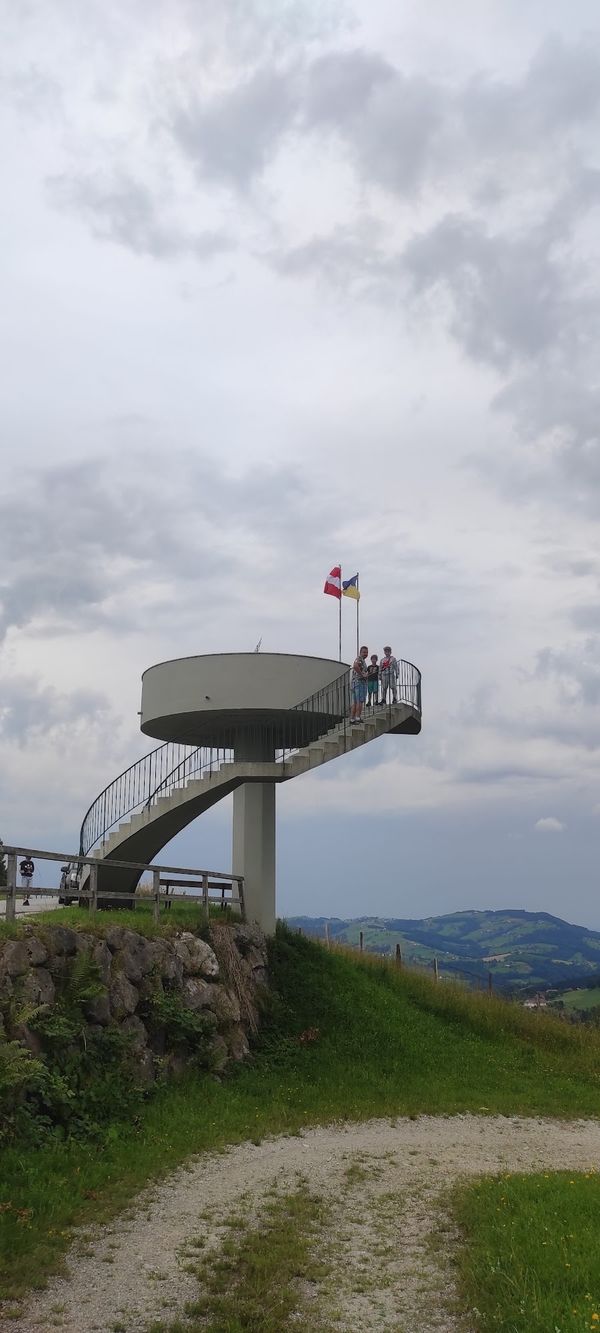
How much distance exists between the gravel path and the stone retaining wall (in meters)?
2.81

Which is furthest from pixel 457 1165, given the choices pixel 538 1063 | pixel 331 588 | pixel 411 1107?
pixel 331 588

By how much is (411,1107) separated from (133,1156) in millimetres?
6645

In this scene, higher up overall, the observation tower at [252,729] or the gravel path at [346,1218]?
the observation tower at [252,729]

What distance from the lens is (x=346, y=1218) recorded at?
36.1 ft

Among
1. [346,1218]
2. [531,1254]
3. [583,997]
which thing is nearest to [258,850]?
[346,1218]

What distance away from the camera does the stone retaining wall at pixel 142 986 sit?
44.7 feet

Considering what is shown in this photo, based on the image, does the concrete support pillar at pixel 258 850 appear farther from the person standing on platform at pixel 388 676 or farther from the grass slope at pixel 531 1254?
the grass slope at pixel 531 1254

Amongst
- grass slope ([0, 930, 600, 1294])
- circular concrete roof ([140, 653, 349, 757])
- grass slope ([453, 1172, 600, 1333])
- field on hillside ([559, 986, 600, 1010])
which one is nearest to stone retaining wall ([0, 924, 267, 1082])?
grass slope ([0, 930, 600, 1294])

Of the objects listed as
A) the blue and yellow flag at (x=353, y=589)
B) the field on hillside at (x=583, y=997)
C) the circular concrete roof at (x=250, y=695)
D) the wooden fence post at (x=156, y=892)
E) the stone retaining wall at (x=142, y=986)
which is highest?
the blue and yellow flag at (x=353, y=589)

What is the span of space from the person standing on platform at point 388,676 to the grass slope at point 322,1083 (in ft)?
22.7

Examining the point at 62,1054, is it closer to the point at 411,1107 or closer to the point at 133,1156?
the point at 133,1156

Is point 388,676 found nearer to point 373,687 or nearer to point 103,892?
point 373,687

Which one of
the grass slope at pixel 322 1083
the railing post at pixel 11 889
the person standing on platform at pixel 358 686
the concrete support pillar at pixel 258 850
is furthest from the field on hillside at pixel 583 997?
the railing post at pixel 11 889

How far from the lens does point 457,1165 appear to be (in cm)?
1375
